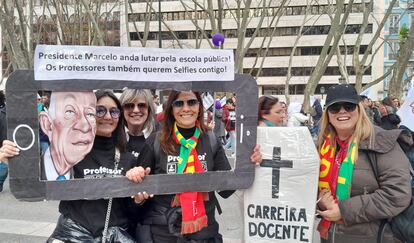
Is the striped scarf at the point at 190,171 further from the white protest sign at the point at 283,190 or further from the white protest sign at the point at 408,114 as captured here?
the white protest sign at the point at 408,114

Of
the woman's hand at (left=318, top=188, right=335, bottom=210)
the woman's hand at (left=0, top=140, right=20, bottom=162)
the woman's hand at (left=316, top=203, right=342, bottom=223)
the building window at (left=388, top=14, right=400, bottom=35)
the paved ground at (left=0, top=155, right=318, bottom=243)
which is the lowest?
the paved ground at (left=0, top=155, right=318, bottom=243)

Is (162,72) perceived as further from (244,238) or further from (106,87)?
(244,238)

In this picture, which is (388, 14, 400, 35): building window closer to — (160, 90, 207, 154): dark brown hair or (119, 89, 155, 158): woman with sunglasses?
(119, 89, 155, 158): woman with sunglasses

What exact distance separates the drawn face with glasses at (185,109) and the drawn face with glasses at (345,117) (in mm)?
863

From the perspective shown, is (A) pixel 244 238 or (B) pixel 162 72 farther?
(A) pixel 244 238

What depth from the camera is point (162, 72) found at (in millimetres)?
2691

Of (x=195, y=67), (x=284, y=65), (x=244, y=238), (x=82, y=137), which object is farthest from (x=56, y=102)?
(x=284, y=65)

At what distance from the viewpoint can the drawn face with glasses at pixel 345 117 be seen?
270cm

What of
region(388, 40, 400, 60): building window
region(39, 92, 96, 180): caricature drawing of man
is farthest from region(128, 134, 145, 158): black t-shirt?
region(388, 40, 400, 60): building window

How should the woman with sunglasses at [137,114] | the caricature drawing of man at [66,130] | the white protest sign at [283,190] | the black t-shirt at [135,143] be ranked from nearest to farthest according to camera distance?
the caricature drawing of man at [66,130] < the white protest sign at [283,190] < the black t-shirt at [135,143] < the woman with sunglasses at [137,114]

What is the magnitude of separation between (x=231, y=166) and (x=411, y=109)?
5.09 ft

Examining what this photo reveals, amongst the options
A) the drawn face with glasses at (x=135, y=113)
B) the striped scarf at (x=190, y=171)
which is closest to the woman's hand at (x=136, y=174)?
the striped scarf at (x=190, y=171)

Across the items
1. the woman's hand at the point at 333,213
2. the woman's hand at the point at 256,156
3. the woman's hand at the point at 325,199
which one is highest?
the woman's hand at the point at 256,156

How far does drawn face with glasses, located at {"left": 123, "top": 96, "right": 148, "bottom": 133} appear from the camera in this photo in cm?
394
